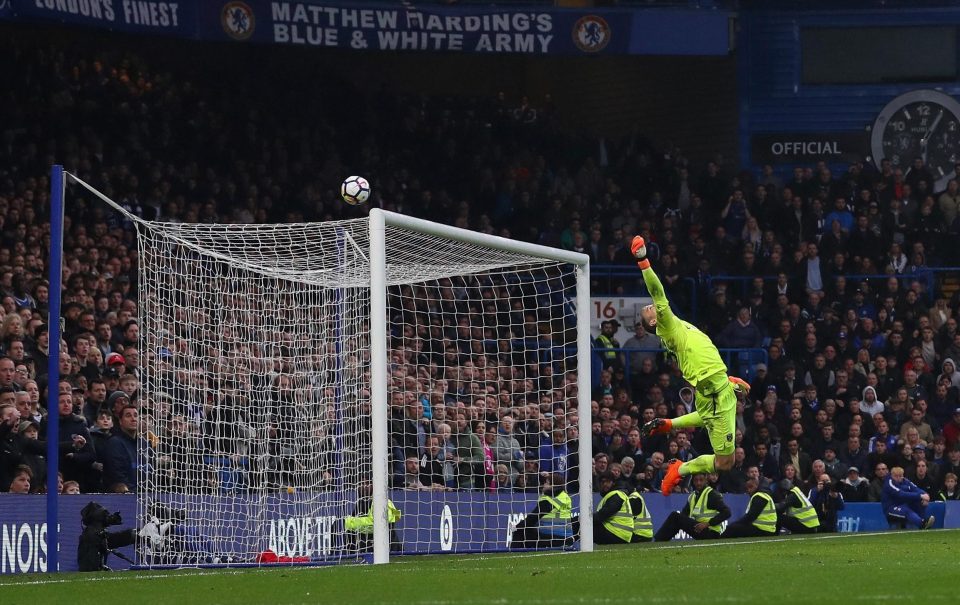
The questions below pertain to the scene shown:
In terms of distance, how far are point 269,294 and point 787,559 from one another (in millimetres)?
5745

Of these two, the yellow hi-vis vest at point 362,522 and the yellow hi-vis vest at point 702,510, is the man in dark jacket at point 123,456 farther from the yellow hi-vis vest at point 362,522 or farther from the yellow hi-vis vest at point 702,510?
the yellow hi-vis vest at point 702,510

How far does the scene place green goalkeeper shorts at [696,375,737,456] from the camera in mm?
15344

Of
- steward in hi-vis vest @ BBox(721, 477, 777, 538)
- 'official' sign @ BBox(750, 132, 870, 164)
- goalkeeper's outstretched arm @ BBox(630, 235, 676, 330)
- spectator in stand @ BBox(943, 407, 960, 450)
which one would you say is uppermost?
'official' sign @ BBox(750, 132, 870, 164)

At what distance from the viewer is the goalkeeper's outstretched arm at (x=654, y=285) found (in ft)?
46.8

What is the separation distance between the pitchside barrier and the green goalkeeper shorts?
240cm

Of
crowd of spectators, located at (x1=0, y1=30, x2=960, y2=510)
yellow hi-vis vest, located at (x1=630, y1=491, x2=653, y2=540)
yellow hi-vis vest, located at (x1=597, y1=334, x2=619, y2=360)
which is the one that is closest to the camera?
crowd of spectators, located at (x1=0, y1=30, x2=960, y2=510)

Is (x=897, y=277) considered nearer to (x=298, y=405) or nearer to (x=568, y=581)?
(x=298, y=405)

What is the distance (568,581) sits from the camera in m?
10.2

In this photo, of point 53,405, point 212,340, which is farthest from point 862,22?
point 53,405

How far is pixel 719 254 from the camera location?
26.2m

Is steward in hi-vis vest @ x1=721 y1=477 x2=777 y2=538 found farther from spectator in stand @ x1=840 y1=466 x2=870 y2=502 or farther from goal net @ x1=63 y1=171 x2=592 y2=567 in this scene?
goal net @ x1=63 y1=171 x2=592 y2=567

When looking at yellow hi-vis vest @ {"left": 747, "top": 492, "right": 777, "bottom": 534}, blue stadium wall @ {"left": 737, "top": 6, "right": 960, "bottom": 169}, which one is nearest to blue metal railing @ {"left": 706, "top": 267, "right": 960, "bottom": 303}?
blue stadium wall @ {"left": 737, "top": 6, "right": 960, "bottom": 169}

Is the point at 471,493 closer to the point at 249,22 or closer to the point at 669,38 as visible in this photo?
the point at 249,22

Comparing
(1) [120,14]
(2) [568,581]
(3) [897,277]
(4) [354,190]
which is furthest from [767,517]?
(1) [120,14]
